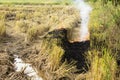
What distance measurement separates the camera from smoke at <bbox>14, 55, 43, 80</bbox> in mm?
9424

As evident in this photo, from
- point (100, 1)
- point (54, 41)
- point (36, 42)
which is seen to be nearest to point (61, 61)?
point (54, 41)

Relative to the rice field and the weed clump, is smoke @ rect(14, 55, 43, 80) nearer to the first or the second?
the rice field

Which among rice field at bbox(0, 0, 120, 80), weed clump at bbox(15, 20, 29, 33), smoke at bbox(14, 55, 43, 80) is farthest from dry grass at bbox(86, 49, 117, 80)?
weed clump at bbox(15, 20, 29, 33)

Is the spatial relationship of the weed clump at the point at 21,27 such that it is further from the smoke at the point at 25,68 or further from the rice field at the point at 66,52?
the smoke at the point at 25,68

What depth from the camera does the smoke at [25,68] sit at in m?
9.42

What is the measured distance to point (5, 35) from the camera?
47.4 feet

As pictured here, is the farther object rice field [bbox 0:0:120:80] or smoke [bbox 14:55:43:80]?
smoke [bbox 14:55:43:80]

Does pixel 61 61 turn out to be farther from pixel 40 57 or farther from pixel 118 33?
pixel 118 33

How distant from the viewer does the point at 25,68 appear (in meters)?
9.24

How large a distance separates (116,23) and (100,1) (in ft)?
8.37

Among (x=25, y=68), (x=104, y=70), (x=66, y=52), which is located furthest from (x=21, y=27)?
(x=104, y=70)

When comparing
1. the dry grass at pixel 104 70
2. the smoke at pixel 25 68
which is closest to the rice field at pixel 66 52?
the dry grass at pixel 104 70

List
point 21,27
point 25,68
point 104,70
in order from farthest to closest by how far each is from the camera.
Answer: point 21,27 → point 25,68 → point 104,70

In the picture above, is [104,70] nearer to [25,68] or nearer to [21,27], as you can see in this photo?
[25,68]
